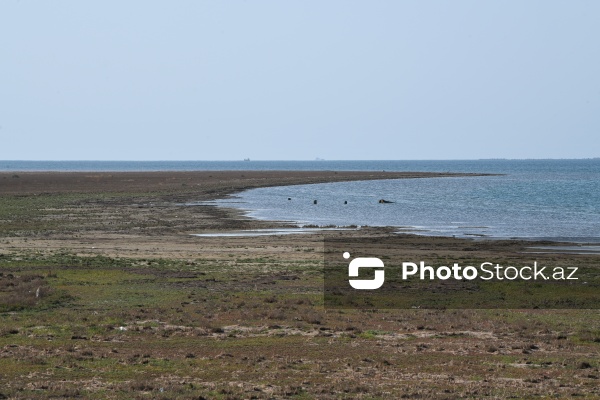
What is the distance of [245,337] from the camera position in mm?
23219

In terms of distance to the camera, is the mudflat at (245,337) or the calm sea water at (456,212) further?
the calm sea water at (456,212)

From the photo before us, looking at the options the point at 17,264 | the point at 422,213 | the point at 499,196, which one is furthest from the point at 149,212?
the point at 499,196

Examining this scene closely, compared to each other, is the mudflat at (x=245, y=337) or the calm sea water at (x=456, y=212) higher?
the mudflat at (x=245, y=337)

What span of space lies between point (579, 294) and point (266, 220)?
37424 mm

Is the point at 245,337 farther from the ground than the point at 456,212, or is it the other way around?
the point at 245,337

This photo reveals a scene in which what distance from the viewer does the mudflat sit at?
17.6 metres

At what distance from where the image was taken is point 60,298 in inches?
1148

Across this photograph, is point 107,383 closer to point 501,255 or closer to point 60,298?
point 60,298

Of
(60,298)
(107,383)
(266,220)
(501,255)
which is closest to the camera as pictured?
(107,383)

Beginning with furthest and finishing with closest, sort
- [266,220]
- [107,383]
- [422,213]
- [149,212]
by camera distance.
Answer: [422,213] < [149,212] < [266,220] < [107,383]

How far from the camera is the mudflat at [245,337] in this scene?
1764 centimetres

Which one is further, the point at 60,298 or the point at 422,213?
the point at 422,213

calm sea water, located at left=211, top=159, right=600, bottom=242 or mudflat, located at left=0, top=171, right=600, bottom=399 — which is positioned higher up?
mudflat, located at left=0, top=171, right=600, bottom=399

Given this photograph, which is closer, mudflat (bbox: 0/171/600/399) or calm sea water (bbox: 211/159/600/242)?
mudflat (bbox: 0/171/600/399)
